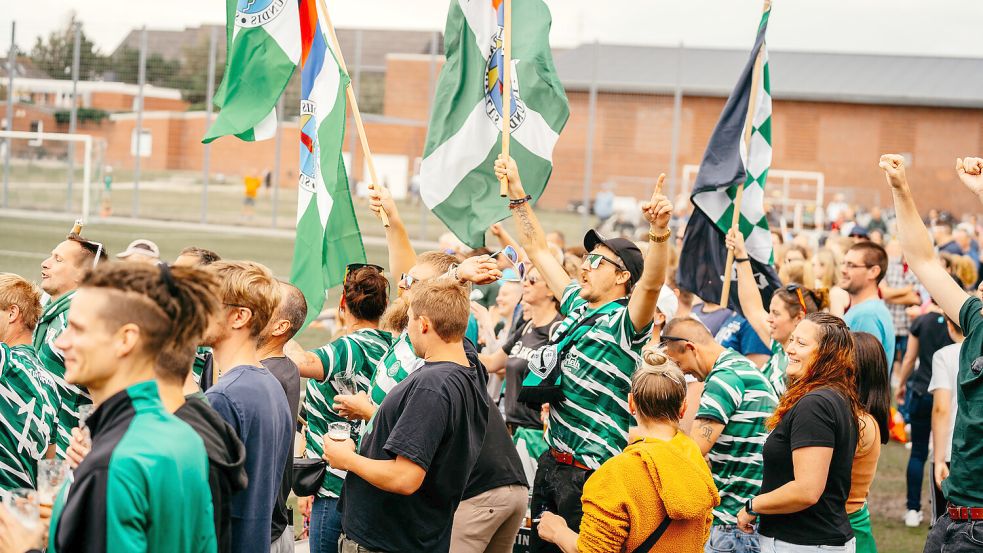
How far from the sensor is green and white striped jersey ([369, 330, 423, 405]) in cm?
482

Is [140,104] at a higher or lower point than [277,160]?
higher

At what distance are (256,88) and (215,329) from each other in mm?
3383

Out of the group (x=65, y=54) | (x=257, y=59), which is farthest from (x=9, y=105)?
(x=257, y=59)

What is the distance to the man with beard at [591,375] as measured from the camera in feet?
16.3

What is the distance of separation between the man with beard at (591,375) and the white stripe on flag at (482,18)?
1.76 meters

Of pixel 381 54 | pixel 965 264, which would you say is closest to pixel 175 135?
pixel 381 54

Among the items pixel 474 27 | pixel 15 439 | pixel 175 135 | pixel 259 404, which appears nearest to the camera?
pixel 259 404

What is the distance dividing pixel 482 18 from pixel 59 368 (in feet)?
10.3

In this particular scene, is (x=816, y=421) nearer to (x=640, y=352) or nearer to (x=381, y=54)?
(x=640, y=352)

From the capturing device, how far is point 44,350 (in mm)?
5207

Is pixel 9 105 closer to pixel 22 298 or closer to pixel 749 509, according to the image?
pixel 22 298

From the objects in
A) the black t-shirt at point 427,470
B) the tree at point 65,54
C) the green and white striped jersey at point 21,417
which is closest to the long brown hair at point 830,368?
the black t-shirt at point 427,470

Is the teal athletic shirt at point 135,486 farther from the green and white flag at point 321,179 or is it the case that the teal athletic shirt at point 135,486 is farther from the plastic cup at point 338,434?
the green and white flag at point 321,179

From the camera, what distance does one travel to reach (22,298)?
511 centimetres
